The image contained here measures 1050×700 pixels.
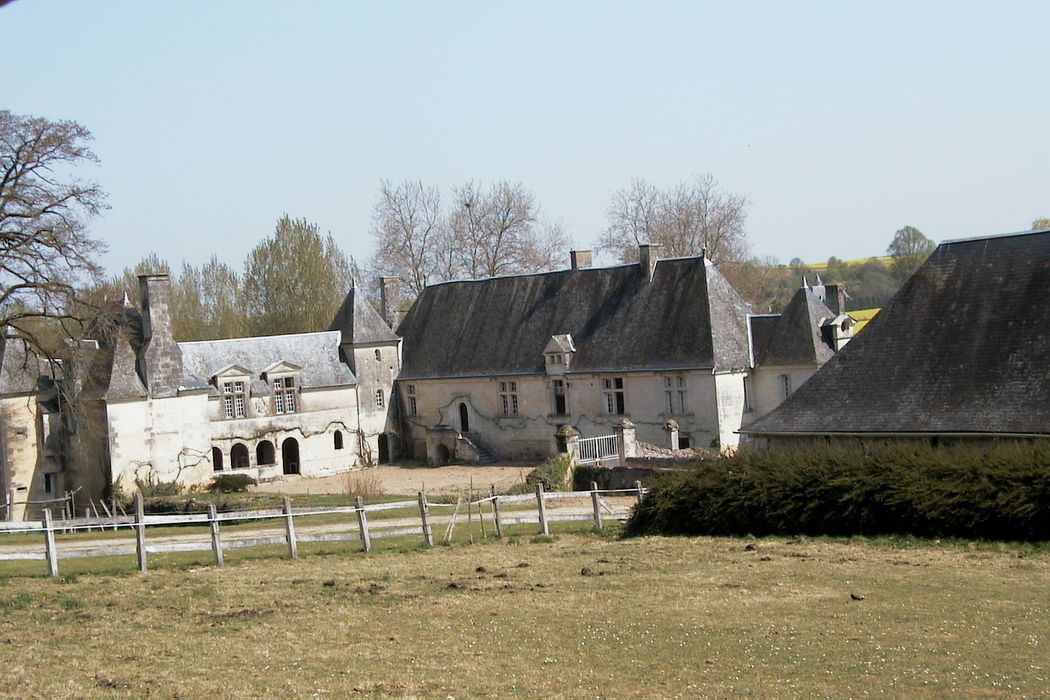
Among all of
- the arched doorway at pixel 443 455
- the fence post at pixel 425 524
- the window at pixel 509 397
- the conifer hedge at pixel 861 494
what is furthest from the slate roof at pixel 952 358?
the arched doorway at pixel 443 455

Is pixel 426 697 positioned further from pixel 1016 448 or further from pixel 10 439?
pixel 10 439

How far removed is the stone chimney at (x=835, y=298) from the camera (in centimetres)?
4206

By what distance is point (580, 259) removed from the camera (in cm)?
4491

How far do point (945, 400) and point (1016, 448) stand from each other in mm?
5802

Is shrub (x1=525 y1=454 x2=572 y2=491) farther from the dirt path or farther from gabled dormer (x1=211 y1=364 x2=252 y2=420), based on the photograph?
gabled dormer (x1=211 y1=364 x2=252 y2=420)

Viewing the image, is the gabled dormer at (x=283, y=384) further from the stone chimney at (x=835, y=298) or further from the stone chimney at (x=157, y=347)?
the stone chimney at (x=835, y=298)

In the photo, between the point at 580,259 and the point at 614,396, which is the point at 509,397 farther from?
the point at 580,259

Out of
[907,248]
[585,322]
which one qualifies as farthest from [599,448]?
[907,248]

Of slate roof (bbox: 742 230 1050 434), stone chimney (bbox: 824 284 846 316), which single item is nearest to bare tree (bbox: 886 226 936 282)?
stone chimney (bbox: 824 284 846 316)

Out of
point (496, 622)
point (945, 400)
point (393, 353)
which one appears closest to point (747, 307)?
point (393, 353)

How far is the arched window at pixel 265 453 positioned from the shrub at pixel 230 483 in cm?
306

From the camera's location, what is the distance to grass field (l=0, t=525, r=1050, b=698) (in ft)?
34.9

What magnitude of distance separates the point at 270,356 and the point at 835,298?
19.0 m

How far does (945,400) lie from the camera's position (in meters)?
24.0
